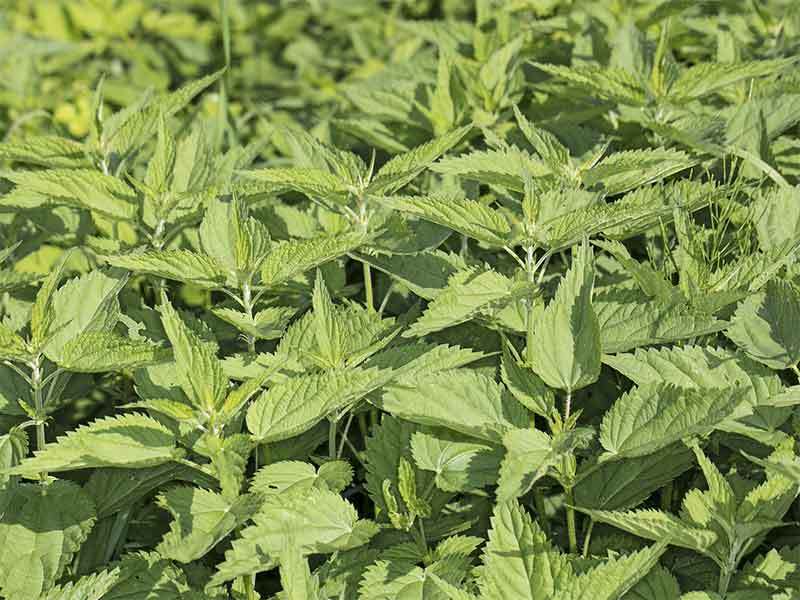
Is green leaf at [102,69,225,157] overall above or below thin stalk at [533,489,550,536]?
above

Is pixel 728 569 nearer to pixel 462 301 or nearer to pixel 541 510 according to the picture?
pixel 541 510

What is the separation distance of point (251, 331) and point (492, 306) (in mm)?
436

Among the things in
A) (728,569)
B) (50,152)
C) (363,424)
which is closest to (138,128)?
(50,152)

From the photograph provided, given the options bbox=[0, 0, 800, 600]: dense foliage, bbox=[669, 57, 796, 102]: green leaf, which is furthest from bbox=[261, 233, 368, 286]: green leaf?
bbox=[669, 57, 796, 102]: green leaf

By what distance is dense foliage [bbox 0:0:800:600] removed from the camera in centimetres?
161

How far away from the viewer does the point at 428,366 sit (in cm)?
183

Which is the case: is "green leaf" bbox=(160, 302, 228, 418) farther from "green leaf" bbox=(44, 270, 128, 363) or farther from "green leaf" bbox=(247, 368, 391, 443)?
"green leaf" bbox=(44, 270, 128, 363)

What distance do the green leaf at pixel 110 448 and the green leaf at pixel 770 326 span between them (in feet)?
3.35

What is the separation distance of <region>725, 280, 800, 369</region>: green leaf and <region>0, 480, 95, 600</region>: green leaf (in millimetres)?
1219

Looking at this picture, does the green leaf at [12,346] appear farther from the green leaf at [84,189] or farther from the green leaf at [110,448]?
the green leaf at [84,189]

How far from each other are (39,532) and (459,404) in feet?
2.55

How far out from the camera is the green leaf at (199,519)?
1524 mm

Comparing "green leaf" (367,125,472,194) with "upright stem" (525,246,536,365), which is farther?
"green leaf" (367,125,472,194)

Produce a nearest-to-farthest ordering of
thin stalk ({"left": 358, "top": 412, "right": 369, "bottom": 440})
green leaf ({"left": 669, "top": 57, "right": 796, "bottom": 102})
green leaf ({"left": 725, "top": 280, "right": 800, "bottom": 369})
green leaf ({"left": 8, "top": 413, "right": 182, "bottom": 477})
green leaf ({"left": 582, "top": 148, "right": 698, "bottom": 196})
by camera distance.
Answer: green leaf ({"left": 8, "top": 413, "right": 182, "bottom": 477}) < green leaf ({"left": 725, "top": 280, "right": 800, "bottom": 369}) < green leaf ({"left": 582, "top": 148, "right": 698, "bottom": 196}) < thin stalk ({"left": 358, "top": 412, "right": 369, "bottom": 440}) < green leaf ({"left": 669, "top": 57, "right": 796, "bottom": 102})
